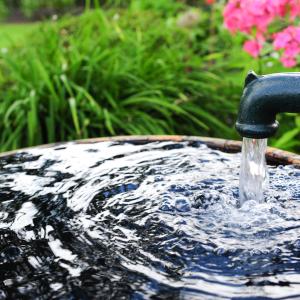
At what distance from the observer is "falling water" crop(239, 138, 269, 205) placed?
51.8 inches

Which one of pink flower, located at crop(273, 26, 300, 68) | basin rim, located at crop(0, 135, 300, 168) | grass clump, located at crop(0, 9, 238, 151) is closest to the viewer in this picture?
basin rim, located at crop(0, 135, 300, 168)

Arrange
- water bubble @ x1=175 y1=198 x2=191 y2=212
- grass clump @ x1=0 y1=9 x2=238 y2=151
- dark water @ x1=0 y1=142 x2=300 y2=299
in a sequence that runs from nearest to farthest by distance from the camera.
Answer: dark water @ x1=0 y1=142 x2=300 y2=299 < water bubble @ x1=175 y1=198 x2=191 y2=212 < grass clump @ x1=0 y1=9 x2=238 y2=151

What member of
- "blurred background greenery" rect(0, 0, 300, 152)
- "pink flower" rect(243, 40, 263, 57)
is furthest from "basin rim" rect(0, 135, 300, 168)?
"pink flower" rect(243, 40, 263, 57)

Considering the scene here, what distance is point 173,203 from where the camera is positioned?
1.33 meters

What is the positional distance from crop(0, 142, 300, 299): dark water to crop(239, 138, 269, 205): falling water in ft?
0.10

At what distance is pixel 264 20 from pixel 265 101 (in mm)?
1752

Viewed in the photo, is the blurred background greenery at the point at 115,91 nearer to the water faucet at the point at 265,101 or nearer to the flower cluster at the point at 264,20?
the flower cluster at the point at 264,20

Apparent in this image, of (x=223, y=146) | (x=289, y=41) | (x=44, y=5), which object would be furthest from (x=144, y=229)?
(x=44, y=5)

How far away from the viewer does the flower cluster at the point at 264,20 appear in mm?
2676

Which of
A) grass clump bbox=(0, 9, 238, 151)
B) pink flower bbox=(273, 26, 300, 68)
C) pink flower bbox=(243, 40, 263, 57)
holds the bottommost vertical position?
grass clump bbox=(0, 9, 238, 151)

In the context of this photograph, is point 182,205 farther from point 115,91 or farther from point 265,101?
point 115,91

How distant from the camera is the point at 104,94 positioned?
10.2 feet

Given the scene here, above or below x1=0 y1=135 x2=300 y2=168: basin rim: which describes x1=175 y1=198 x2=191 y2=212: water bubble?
below

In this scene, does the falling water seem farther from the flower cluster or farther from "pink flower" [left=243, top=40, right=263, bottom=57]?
"pink flower" [left=243, top=40, right=263, bottom=57]
